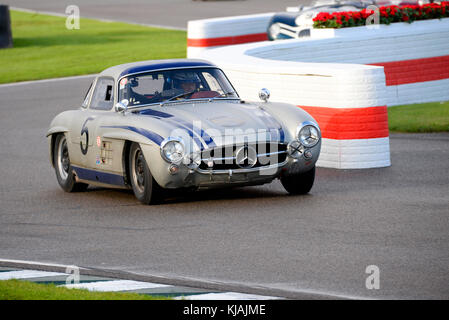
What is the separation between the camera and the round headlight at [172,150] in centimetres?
1005

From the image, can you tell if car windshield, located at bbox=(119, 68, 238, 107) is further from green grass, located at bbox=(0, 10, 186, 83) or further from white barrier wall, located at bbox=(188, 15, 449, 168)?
green grass, located at bbox=(0, 10, 186, 83)

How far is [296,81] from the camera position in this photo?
525 inches

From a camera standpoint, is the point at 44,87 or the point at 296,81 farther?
the point at 44,87

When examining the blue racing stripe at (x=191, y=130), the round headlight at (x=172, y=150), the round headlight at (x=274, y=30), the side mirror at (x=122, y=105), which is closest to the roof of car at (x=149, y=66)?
the side mirror at (x=122, y=105)

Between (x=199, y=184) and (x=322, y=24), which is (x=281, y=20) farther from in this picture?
(x=199, y=184)

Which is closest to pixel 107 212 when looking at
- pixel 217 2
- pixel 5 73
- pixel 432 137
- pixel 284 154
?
pixel 284 154

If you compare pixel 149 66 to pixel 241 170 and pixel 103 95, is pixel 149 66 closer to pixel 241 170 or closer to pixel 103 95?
pixel 103 95

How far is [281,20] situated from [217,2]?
66.0 feet

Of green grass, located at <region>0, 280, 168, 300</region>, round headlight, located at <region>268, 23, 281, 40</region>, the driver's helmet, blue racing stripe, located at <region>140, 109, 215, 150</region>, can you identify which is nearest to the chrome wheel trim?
blue racing stripe, located at <region>140, 109, 215, 150</region>

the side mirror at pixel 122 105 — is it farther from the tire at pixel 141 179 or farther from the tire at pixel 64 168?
the tire at pixel 64 168

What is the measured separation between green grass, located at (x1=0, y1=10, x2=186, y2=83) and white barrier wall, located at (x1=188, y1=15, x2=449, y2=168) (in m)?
8.91

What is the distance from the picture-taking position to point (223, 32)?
82.7 feet

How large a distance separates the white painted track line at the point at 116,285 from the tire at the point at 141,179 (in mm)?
2960

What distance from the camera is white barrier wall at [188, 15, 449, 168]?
12602 mm
